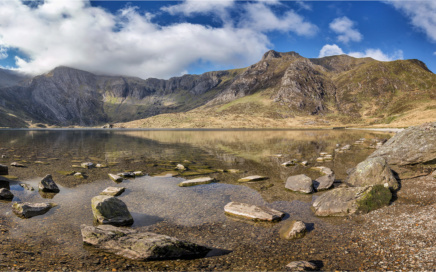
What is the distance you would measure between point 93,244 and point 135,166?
976 inches

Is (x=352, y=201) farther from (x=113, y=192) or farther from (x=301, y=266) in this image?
(x=113, y=192)

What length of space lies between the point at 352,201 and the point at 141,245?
15343mm

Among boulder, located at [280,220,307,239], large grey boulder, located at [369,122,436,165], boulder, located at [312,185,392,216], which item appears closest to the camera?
boulder, located at [280,220,307,239]

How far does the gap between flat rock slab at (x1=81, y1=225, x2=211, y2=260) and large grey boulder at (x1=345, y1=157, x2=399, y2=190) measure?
18.1 meters

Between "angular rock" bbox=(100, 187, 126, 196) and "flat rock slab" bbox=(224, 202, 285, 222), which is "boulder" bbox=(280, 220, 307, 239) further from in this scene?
"angular rock" bbox=(100, 187, 126, 196)

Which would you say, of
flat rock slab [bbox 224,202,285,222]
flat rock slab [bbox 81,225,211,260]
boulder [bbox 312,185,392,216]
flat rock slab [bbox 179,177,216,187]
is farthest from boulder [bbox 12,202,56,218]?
boulder [bbox 312,185,392,216]

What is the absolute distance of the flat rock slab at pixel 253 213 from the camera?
15.6m

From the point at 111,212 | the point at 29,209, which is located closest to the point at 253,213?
the point at 111,212

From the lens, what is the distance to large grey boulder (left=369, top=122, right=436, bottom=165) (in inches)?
981

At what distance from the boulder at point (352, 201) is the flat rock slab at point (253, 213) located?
3.52 m

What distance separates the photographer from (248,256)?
445 inches

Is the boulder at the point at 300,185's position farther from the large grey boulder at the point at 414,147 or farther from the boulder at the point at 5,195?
the boulder at the point at 5,195

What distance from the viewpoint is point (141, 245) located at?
11102mm

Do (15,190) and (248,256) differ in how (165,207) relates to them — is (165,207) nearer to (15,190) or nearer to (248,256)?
(248,256)
